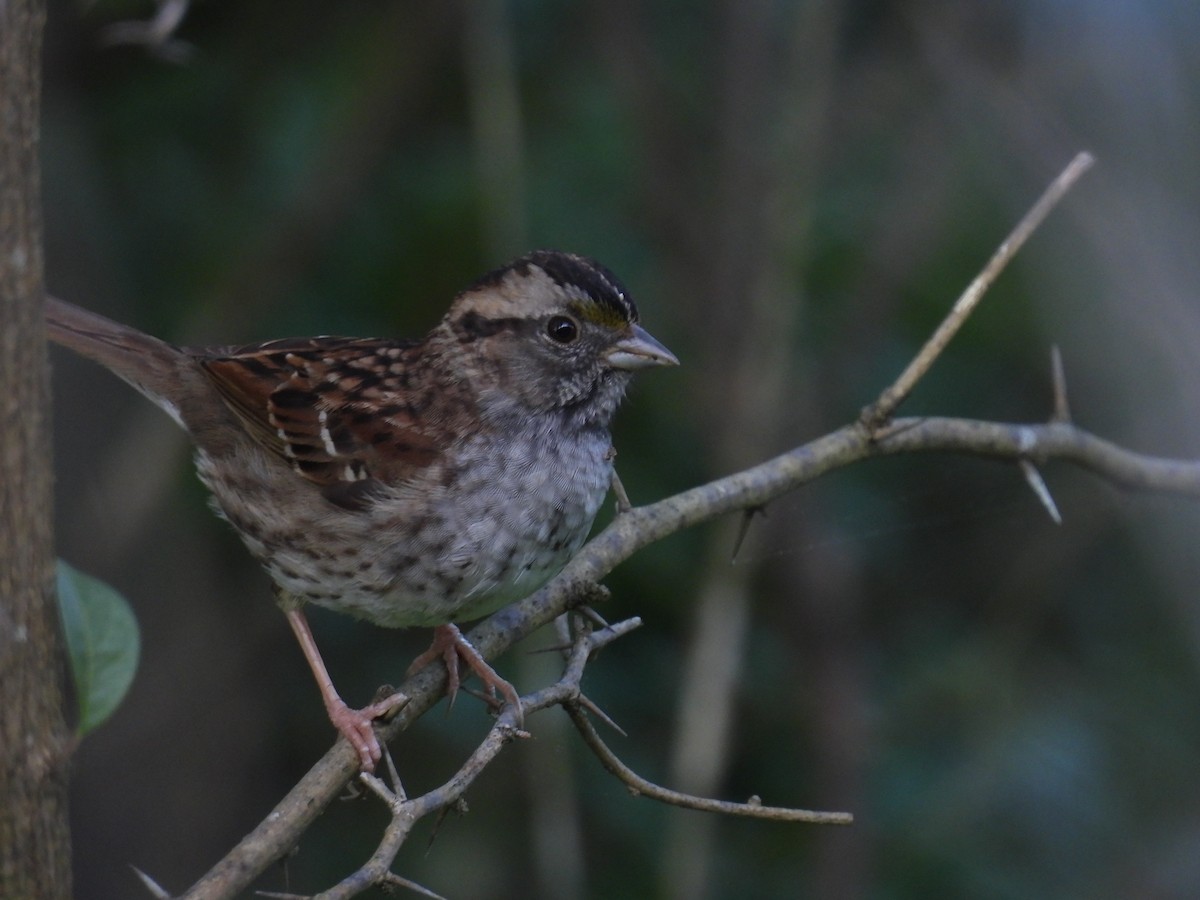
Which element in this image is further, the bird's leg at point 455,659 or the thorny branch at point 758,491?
the bird's leg at point 455,659

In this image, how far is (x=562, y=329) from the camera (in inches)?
124

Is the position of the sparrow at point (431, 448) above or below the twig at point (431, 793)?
above

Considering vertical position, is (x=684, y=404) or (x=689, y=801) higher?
(x=684, y=404)

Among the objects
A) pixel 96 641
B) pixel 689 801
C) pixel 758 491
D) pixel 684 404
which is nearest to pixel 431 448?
pixel 758 491

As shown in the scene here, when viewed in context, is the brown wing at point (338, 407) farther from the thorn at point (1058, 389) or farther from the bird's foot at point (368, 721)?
the thorn at point (1058, 389)

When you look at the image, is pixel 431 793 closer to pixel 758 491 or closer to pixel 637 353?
pixel 758 491

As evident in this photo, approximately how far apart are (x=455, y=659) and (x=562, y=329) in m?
0.76

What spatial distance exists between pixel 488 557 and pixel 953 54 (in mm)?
2796

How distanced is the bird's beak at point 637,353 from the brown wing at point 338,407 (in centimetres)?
42

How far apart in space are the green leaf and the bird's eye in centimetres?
115

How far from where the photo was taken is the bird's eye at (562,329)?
10.3 feet

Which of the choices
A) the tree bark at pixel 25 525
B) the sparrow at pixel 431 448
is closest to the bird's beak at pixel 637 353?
the sparrow at pixel 431 448

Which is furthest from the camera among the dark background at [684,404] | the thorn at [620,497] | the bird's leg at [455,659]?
the dark background at [684,404]

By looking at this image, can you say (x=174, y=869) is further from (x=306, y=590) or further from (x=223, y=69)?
(x=223, y=69)
